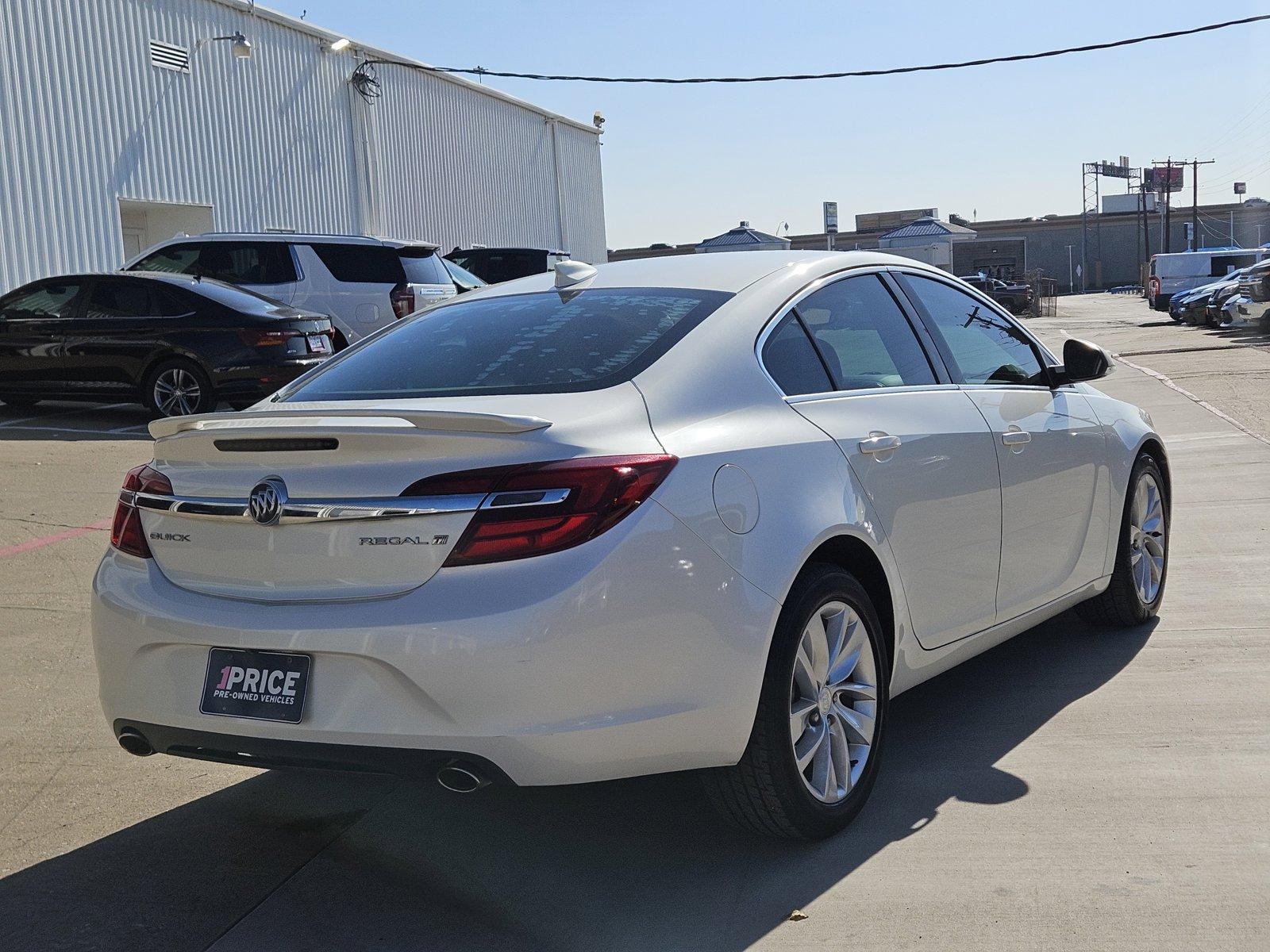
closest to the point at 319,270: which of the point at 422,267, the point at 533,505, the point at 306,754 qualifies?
the point at 422,267

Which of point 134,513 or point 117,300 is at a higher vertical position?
point 117,300

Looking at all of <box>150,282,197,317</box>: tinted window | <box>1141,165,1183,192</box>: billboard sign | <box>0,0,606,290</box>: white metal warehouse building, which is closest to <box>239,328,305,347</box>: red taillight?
<box>150,282,197,317</box>: tinted window

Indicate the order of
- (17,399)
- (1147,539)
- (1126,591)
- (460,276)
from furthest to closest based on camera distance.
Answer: (460,276) → (17,399) → (1147,539) → (1126,591)

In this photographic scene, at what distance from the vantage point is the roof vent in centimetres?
1966

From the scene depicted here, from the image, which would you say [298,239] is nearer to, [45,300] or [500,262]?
[45,300]

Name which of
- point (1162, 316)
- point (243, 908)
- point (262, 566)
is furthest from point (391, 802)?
point (1162, 316)

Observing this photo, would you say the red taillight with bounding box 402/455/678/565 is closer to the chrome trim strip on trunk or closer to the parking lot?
the chrome trim strip on trunk

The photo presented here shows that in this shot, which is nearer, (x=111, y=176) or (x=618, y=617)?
(x=618, y=617)

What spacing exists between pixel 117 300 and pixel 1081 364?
35.4ft

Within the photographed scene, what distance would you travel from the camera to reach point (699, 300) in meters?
4.00

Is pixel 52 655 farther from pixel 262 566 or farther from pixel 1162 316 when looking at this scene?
pixel 1162 316

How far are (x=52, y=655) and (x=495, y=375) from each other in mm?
3045

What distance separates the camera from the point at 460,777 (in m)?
3.11

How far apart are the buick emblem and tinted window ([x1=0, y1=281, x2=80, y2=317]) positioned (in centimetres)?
1161
